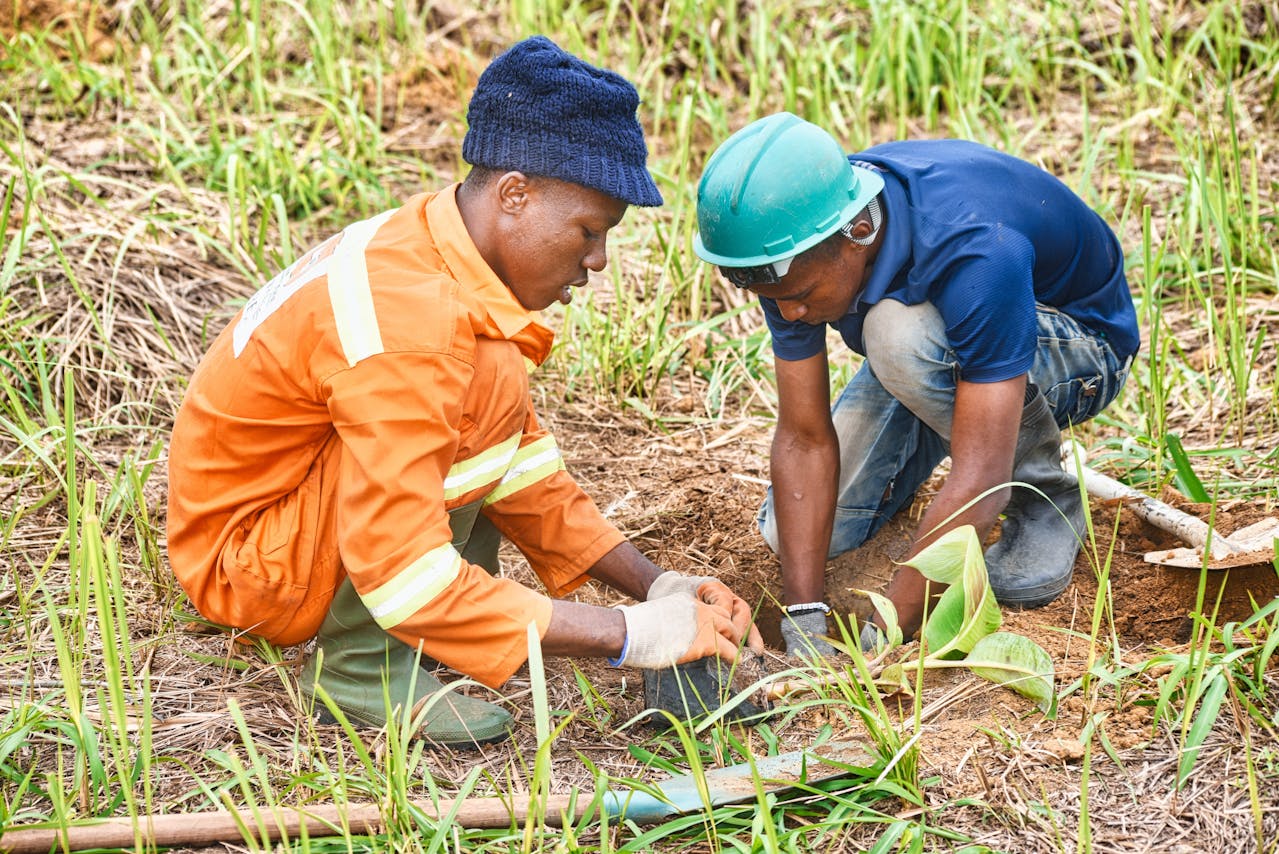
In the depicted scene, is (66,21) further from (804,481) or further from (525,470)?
(804,481)

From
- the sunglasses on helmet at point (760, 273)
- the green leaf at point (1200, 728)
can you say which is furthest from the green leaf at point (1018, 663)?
the sunglasses on helmet at point (760, 273)

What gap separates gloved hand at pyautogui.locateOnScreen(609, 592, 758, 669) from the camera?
179cm

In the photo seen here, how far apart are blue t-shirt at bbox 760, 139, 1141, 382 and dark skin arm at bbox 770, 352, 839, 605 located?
10 centimetres

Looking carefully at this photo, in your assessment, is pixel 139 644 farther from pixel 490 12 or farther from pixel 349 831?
pixel 490 12

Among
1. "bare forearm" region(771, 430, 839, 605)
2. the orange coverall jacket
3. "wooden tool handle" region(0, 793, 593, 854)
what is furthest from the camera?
"bare forearm" region(771, 430, 839, 605)

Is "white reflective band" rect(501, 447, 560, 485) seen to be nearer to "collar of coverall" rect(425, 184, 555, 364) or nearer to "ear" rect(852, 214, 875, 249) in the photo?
"collar of coverall" rect(425, 184, 555, 364)

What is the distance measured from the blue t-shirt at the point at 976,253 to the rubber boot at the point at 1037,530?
0.26m

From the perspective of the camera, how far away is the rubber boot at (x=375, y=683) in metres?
1.89

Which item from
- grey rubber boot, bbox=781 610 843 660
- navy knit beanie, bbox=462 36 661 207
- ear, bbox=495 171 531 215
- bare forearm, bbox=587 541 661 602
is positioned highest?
navy knit beanie, bbox=462 36 661 207

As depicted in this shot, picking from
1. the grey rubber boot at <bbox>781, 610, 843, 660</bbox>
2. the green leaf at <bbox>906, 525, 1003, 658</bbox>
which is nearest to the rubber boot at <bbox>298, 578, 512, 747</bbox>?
the grey rubber boot at <bbox>781, 610, 843, 660</bbox>

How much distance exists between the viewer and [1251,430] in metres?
2.75

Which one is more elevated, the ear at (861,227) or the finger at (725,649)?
the ear at (861,227)

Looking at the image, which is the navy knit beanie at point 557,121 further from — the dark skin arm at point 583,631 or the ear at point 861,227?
the dark skin arm at point 583,631

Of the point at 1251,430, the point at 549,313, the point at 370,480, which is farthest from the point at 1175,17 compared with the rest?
the point at 370,480
